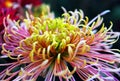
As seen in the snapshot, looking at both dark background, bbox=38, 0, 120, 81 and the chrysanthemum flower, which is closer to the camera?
the chrysanthemum flower

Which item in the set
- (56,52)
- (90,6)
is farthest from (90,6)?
(56,52)

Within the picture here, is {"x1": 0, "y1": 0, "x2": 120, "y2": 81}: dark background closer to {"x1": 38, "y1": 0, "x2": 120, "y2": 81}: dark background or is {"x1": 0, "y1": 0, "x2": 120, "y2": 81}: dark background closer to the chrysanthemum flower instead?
{"x1": 38, "y1": 0, "x2": 120, "y2": 81}: dark background

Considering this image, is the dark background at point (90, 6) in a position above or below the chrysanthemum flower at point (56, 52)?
above

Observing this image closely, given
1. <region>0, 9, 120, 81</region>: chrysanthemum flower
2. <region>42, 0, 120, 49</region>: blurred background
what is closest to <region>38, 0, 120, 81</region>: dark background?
<region>42, 0, 120, 49</region>: blurred background

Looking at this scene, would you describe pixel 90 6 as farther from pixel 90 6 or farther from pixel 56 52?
pixel 56 52

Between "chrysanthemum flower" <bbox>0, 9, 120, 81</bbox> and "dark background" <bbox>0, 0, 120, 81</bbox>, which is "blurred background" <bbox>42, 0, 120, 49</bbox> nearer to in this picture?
"dark background" <bbox>0, 0, 120, 81</bbox>

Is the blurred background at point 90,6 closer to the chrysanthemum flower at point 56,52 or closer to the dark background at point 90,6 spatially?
the dark background at point 90,6

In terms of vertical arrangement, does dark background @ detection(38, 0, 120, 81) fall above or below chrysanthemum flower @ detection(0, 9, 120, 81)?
above

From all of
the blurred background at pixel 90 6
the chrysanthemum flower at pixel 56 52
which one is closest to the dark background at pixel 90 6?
the blurred background at pixel 90 6

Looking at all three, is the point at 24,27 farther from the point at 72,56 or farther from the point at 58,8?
the point at 58,8
